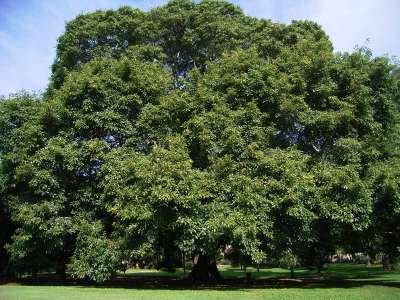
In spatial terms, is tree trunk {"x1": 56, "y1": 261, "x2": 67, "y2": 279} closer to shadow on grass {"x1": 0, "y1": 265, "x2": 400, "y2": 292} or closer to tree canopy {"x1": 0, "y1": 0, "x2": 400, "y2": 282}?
shadow on grass {"x1": 0, "y1": 265, "x2": 400, "y2": 292}

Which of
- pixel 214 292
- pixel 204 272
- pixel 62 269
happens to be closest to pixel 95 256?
pixel 214 292

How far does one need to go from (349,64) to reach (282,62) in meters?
3.90

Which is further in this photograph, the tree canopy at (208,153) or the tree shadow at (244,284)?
the tree shadow at (244,284)

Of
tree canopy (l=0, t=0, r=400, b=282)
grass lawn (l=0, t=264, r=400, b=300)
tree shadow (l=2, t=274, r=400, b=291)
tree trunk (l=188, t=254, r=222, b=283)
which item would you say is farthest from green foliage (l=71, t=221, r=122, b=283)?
tree trunk (l=188, t=254, r=222, b=283)

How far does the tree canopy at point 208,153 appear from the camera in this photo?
916 inches

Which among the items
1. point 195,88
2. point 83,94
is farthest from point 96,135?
point 195,88

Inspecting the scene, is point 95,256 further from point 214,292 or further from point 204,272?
point 204,272

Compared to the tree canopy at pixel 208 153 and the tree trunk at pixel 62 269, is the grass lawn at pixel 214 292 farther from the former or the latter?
the tree trunk at pixel 62 269

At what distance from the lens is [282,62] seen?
2775 centimetres

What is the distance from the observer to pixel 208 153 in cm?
2598

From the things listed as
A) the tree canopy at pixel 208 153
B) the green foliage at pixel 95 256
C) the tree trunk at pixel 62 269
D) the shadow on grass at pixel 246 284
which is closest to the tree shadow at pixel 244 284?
the shadow on grass at pixel 246 284

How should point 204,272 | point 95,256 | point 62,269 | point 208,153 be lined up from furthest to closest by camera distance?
point 62,269 < point 204,272 < point 208,153 < point 95,256

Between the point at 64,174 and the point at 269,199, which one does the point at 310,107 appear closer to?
the point at 269,199

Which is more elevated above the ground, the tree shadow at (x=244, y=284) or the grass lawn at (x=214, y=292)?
the grass lawn at (x=214, y=292)
